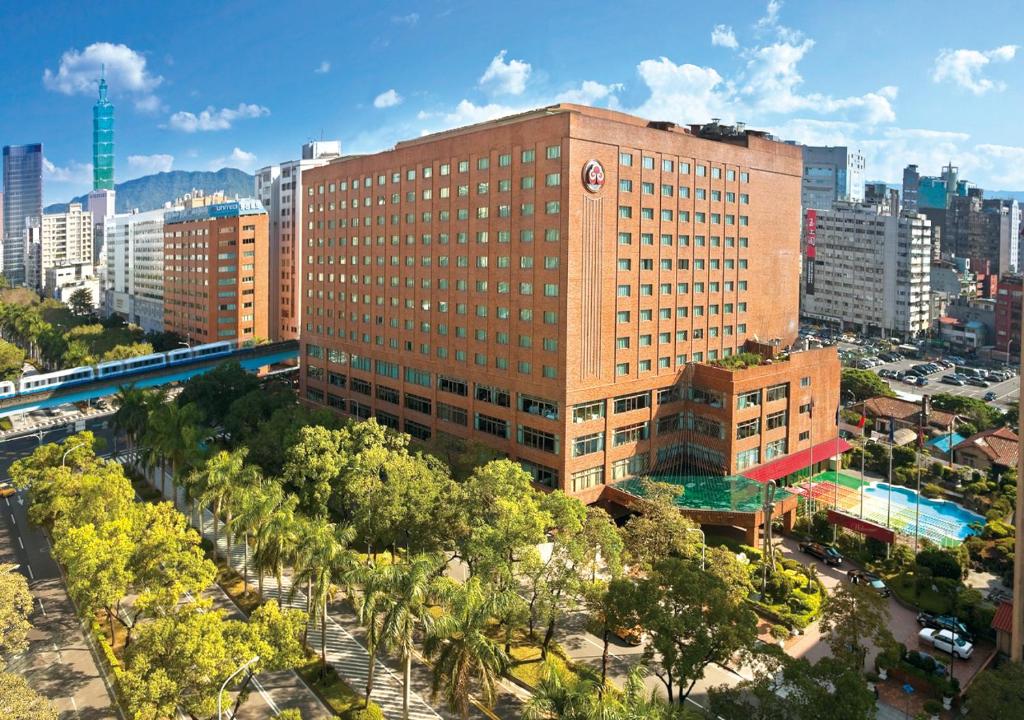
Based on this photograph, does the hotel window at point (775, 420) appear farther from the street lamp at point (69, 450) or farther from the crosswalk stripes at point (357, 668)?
the street lamp at point (69, 450)

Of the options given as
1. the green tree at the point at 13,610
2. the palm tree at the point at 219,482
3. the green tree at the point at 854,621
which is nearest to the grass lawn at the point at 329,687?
the green tree at the point at 13,610

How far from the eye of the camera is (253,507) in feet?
149

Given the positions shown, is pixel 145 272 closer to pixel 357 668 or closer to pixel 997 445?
pixel 357 668

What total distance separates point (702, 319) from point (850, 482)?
78.7ft

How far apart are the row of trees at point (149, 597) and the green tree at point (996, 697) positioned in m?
29.5

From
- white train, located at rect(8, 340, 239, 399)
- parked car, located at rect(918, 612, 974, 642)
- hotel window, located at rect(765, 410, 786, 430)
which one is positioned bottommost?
parked car, located at rect(918, 612, 974, 642)

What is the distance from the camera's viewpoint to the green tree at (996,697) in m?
28.0

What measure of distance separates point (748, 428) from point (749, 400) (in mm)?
2808

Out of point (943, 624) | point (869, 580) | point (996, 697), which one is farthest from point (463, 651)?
point (869, 580)

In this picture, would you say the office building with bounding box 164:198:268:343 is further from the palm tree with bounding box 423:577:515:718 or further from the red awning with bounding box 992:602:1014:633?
the red awning with bounding box 992:602:1014:633

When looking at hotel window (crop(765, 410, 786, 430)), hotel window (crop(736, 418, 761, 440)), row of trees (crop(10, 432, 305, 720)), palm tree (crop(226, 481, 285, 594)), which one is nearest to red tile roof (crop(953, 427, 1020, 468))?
hotel window (crop(765, 410, 786, 430))

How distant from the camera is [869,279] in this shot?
176250 millimetres

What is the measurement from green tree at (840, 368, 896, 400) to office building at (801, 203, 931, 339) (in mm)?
65471

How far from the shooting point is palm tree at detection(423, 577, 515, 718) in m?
30.6
